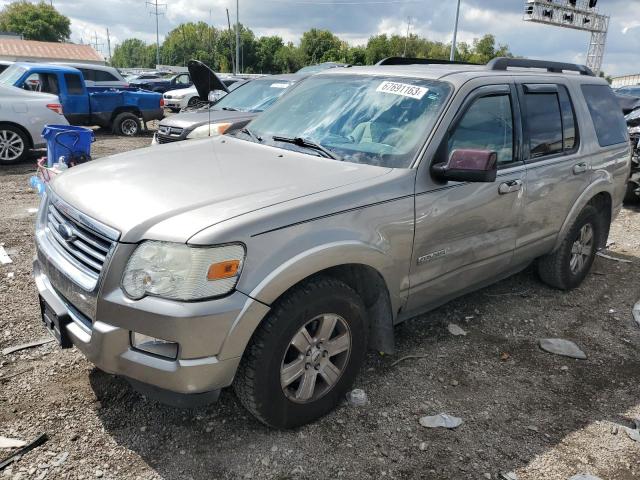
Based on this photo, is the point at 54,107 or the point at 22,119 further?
the point at 54,107

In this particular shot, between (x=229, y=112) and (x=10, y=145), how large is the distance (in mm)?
3950

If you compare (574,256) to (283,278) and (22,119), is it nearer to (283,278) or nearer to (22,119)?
(283,278)

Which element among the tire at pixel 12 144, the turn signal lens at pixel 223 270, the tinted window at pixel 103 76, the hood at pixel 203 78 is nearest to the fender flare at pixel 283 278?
the turn signal lens at pixel 223 270

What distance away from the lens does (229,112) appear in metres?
9.05

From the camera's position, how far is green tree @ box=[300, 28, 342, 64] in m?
80.9

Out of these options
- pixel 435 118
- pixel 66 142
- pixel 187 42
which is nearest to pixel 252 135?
pixel 435 118

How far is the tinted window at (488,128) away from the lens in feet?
10.9

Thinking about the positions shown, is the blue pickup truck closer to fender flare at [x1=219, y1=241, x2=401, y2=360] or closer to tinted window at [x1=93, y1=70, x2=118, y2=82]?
tinted window at [x1=93, y1=70, x2=118, y2=82]

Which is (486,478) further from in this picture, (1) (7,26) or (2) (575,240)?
(1) (7,26)

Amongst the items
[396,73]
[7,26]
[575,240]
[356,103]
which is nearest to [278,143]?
[356,103]

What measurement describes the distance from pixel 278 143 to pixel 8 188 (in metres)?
6.18

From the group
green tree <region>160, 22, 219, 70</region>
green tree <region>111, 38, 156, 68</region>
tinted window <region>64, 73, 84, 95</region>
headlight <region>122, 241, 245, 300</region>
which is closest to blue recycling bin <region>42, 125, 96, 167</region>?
headlight <region>122, 241, 245, 300</region>

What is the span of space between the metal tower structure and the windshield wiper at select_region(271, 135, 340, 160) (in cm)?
4047

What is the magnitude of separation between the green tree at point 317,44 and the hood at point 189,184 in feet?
260
